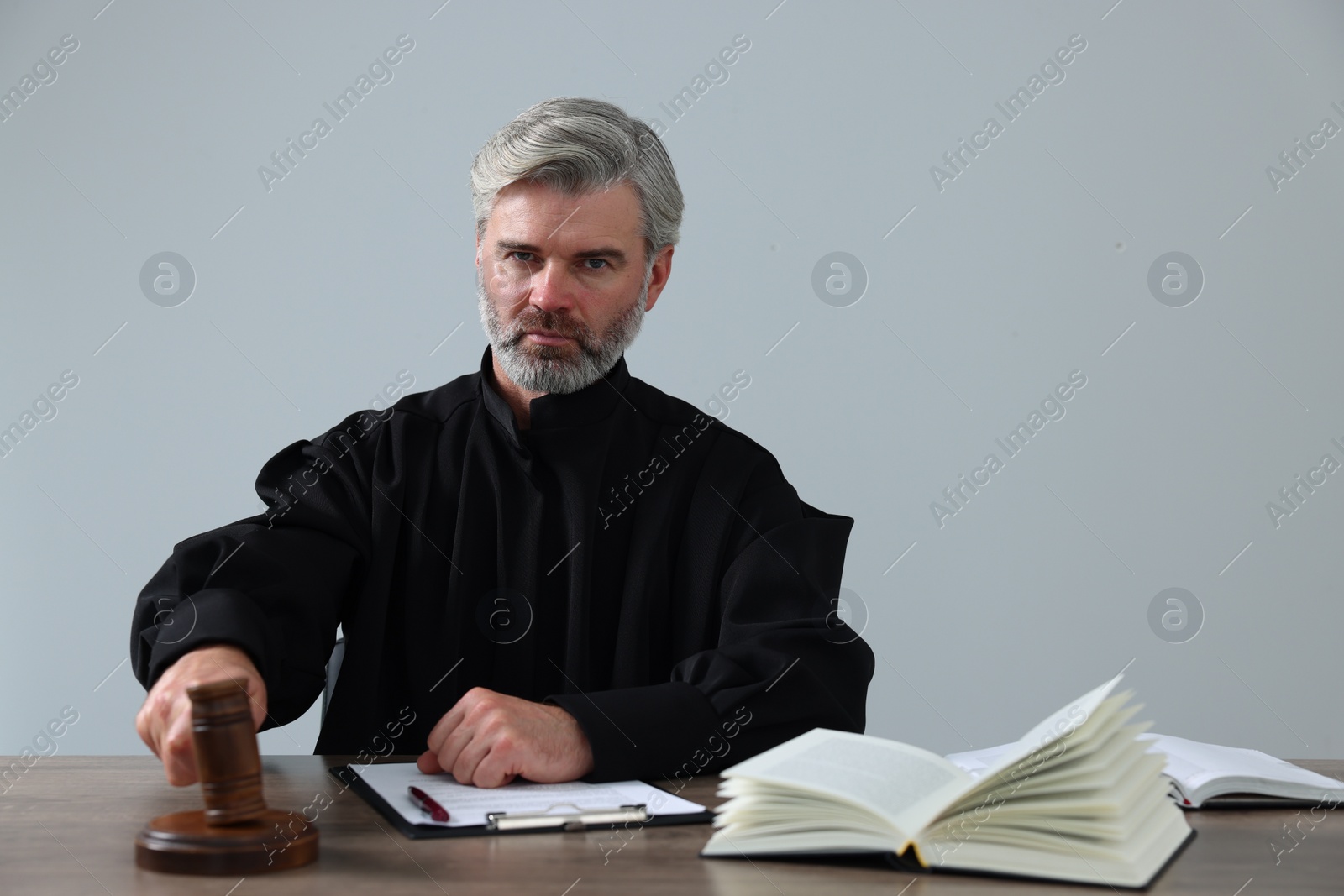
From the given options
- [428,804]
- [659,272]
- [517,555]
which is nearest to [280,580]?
[517,555]

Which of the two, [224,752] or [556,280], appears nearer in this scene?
[224,752]

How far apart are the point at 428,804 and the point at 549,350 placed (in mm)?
1110

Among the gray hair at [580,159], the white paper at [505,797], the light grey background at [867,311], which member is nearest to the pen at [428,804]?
the white paper at [505,797]

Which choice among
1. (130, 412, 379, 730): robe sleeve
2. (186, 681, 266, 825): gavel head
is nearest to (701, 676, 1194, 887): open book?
(186, 681, 266, 825): gavel head

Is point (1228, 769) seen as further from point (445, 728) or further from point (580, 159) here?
point (580, 159)

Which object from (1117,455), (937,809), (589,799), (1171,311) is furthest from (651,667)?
(1171,311)

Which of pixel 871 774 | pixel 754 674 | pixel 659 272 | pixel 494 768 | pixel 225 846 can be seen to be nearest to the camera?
pixel 225 846

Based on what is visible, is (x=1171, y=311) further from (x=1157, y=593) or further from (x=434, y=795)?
(x=434, y=795)

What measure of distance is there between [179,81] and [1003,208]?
2.98 metres

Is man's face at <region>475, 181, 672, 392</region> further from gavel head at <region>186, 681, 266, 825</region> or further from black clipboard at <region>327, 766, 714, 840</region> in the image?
gavel head at <region>186, 681, 266, 825</region>

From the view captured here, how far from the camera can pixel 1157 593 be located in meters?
4.06

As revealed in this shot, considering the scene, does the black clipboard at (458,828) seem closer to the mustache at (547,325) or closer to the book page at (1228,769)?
the book page at (1228,769)

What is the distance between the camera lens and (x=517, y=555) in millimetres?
2271

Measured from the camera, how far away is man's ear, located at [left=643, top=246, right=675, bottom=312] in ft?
8.37
